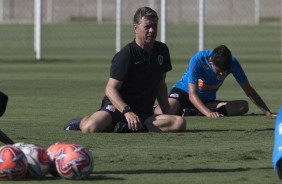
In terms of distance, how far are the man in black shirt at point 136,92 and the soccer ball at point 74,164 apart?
411cm

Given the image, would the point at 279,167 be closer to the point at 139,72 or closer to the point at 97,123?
the point at 139,72

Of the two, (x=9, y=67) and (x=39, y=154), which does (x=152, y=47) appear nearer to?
(x=39, y=154)

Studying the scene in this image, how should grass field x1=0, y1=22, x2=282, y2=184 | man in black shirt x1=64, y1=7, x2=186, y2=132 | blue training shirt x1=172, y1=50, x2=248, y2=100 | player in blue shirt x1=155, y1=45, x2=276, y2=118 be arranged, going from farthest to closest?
blue training shirt x1=172, y1=50, x2=248, y2=100 < player in blue shirt x1=155, y1=45, x2=276, y2=118 < man in black shirt x1=64, y1=7, x2=186, y2=132 < grass field x1=0, y1=22, x2=282, y2=184

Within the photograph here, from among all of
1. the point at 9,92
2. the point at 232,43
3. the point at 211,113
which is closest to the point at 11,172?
the point at 211,113

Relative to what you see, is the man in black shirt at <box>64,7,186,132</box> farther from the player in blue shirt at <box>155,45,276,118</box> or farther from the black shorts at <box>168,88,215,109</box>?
the black shorts at <box>168,88,215,109</box>

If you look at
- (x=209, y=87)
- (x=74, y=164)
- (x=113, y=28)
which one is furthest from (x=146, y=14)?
(x=113, y=28)

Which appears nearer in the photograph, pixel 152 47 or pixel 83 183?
pixel 83 183

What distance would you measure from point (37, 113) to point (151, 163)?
666 centimetres

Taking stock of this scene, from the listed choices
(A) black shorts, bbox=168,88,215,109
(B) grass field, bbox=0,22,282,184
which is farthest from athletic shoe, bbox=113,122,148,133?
(A) black shorts, bbox=168,88,215,109

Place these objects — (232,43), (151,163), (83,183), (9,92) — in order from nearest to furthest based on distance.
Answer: (83,183) < (151,163) < (9,92) < (232,43)

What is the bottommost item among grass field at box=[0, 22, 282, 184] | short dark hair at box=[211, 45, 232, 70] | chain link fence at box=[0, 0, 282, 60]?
chain link fence at box=[0, 0, 282, 60]

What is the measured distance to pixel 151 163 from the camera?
12320 millimetres

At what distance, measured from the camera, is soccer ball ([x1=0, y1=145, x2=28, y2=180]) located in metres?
10.9

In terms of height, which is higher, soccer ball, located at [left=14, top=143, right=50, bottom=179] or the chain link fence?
soccer ball, located at [left=14, top=143, right=50, bottom=179]
